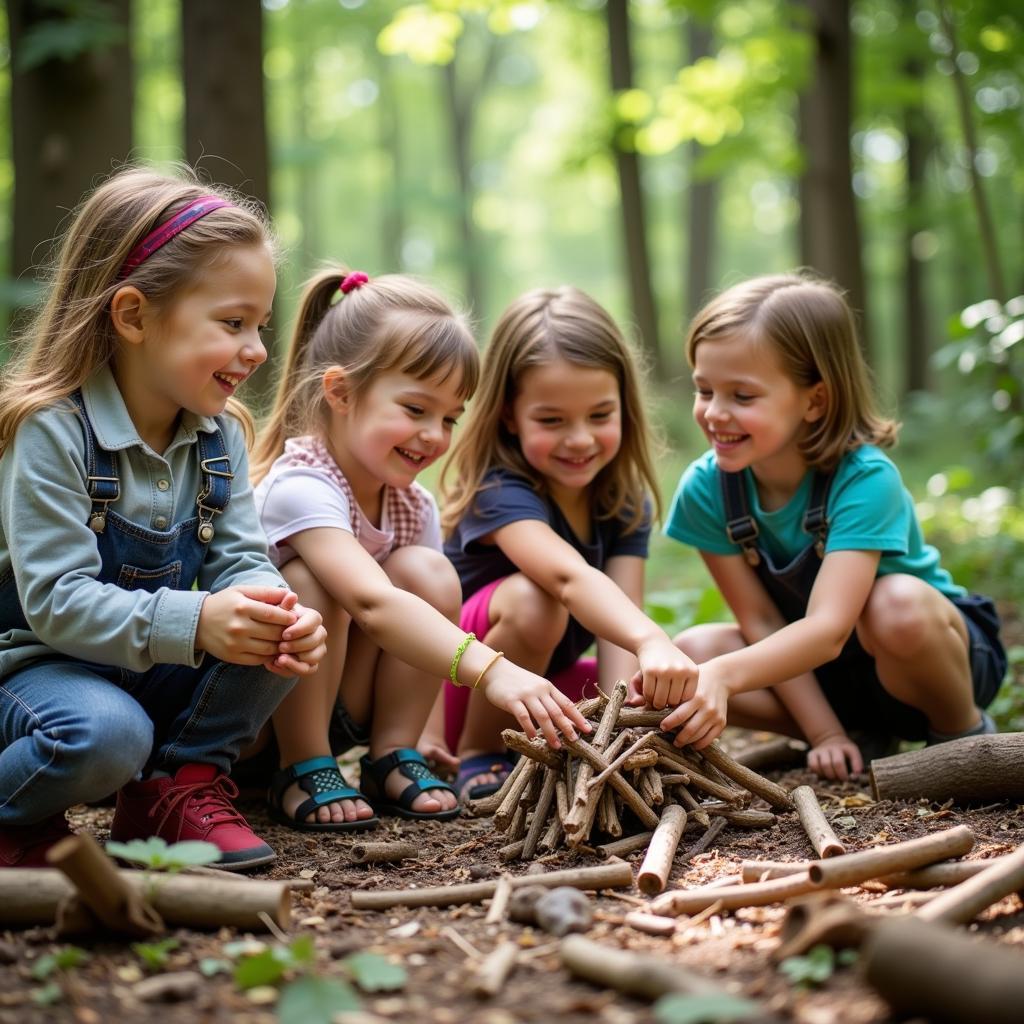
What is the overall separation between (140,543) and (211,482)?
0.24 m

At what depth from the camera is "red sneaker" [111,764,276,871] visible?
8.18 ft

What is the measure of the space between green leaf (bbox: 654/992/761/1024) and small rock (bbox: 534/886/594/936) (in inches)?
19.4

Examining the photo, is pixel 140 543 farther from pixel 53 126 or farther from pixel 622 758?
pixel 53 126

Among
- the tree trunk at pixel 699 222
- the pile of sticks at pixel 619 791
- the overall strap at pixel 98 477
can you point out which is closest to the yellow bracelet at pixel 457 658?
the pile of sticks at pixel 619 791

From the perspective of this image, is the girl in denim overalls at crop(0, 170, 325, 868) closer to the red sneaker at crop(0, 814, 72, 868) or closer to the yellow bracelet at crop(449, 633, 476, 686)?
the red sneaker at crop(0, 814, 72, 868)

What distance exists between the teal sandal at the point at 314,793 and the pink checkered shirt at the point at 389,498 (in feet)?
2.12

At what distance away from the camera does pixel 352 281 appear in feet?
11.1

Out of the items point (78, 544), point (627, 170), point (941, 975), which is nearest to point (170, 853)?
A: point (78, 544)

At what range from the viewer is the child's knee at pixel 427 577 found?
3.14 metres

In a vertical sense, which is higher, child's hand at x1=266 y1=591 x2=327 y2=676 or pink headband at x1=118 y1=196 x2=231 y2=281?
pink headband at x1=118 y1=196 x2=231 y2=281

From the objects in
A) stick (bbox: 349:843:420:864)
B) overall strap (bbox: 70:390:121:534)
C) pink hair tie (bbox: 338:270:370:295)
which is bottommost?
stick (bbox: 349:843:420:864)

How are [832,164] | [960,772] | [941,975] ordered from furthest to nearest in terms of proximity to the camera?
[832,164] < [960,772] < [941,975]

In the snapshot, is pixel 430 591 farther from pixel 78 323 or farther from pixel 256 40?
pixel 256 40

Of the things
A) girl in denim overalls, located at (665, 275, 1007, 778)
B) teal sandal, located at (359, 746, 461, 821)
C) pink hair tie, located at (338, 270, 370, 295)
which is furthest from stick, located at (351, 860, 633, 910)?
pink hair tie, located at (338, 270, 370, 295)
